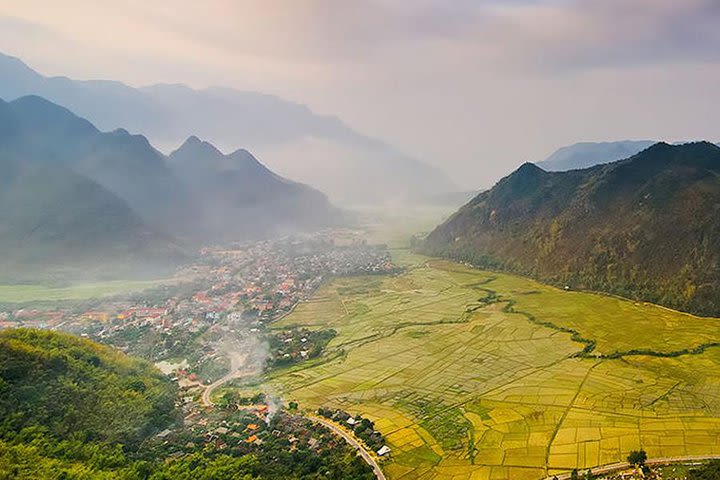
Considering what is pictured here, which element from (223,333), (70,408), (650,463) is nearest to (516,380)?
(650,463)

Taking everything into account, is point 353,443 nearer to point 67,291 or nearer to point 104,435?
point 104,435

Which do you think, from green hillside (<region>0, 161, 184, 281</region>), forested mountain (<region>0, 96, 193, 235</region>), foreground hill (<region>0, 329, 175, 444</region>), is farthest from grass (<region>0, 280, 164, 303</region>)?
forested mountain (<region>0, 96, 193, 235</region>)

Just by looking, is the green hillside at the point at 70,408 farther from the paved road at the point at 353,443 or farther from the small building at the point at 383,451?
the small building at the point at 383,451

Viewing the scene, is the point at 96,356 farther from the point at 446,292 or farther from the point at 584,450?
the point at 446,292

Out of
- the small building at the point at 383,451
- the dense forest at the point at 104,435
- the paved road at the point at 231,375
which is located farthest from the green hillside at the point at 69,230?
the small building at the point at 383,451

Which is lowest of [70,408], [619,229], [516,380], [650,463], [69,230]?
[650,463]

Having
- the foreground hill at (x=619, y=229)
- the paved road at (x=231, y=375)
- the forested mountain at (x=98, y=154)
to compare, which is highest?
the forested mountain at (x=98, y=154)
